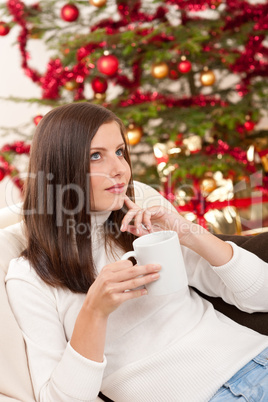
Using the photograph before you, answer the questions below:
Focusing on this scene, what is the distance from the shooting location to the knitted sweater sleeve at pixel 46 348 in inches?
33.0

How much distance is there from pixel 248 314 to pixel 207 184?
174cm

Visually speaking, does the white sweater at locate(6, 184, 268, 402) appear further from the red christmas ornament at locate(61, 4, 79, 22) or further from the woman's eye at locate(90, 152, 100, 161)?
the red christmas ornament at locate(61, 4, 79, 22)

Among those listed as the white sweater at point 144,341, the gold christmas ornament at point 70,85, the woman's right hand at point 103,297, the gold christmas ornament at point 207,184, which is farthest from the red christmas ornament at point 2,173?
the woman's right hand at point 103,297

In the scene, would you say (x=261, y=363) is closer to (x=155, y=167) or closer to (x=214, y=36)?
(x=155, y=167)

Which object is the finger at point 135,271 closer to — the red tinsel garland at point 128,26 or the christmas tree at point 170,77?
the christmas tree at point 170,77

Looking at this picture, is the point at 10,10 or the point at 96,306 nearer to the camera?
the point at 96,306

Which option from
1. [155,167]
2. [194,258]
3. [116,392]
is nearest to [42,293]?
[116,392]

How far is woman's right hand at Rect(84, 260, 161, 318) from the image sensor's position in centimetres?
80

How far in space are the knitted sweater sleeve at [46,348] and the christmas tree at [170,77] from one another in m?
1.52

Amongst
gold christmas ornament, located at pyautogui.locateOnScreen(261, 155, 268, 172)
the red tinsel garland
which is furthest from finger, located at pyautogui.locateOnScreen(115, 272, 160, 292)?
gold christmas ornament, located at pyautogui.locateOnScreen(261, 155, 268, 172)

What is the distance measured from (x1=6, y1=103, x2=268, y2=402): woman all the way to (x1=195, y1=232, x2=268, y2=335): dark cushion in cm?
3

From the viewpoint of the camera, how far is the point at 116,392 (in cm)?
98

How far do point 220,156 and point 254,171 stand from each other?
0.34 meters

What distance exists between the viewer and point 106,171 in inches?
40.1
